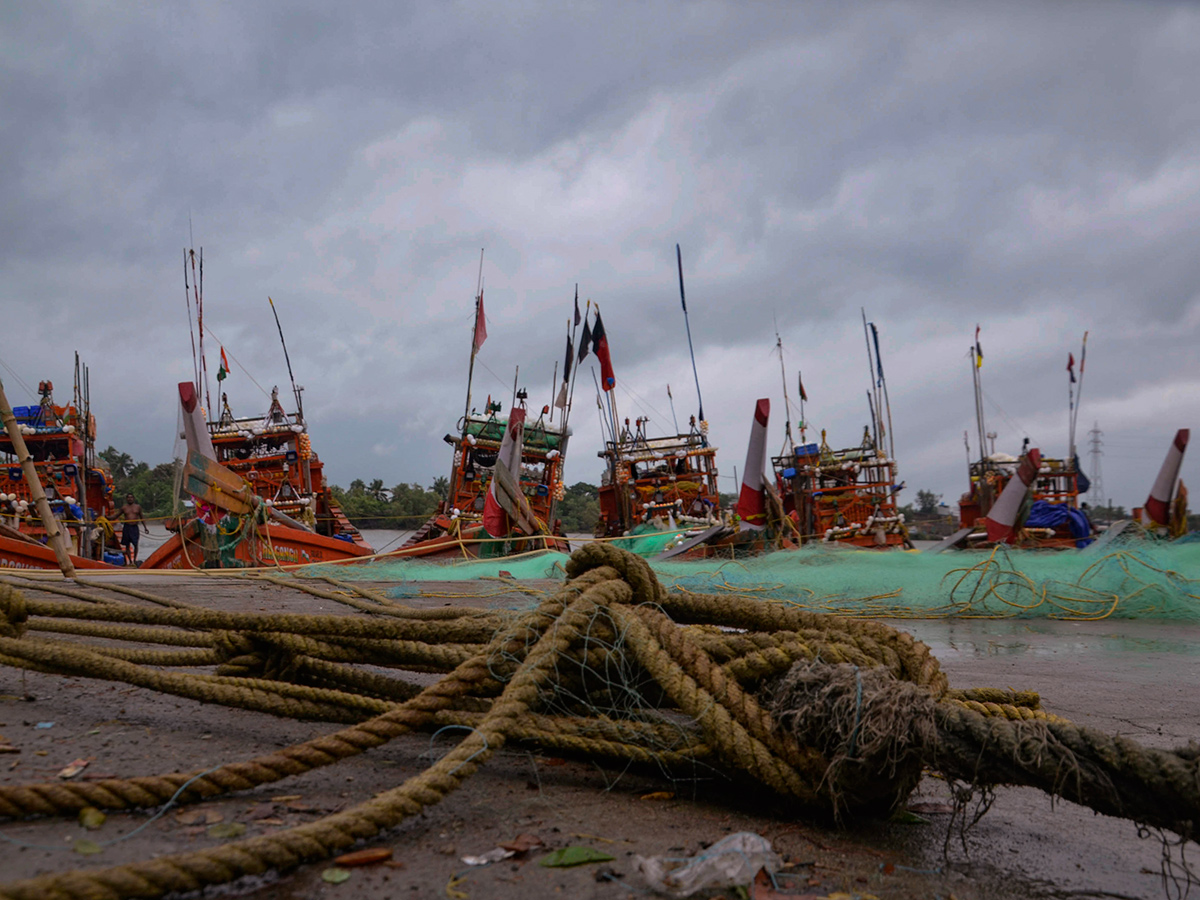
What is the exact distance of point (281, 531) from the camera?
1143 cm

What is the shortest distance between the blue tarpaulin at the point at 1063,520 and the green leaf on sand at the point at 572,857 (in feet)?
55.7

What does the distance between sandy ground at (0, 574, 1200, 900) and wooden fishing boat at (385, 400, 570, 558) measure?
35.6ft

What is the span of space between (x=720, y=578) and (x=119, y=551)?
605 inches

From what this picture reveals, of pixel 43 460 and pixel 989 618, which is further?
pixel 43 460

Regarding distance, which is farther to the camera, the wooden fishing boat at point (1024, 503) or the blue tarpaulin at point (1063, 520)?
the blue tarpaulin at point (1063, 520)

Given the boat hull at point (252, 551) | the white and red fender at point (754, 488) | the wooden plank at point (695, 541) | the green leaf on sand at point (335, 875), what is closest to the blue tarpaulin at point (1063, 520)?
the white and red fender at point (754, 488)

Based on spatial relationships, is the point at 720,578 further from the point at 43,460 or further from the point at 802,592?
the point at 43,460

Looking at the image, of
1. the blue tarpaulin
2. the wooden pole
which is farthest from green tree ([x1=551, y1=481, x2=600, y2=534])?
the wooden pole

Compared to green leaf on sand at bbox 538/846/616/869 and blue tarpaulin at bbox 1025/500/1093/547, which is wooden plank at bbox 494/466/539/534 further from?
green leaf on sand at bbox 538/846/616/869

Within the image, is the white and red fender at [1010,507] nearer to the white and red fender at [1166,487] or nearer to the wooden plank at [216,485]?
the white and red fender at [1166,487]

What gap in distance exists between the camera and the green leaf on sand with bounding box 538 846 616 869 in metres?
1.59

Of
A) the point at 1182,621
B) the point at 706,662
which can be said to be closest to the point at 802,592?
A: the point at 1182,621

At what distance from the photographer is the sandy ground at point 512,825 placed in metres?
1.51

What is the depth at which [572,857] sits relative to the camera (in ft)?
5.32
